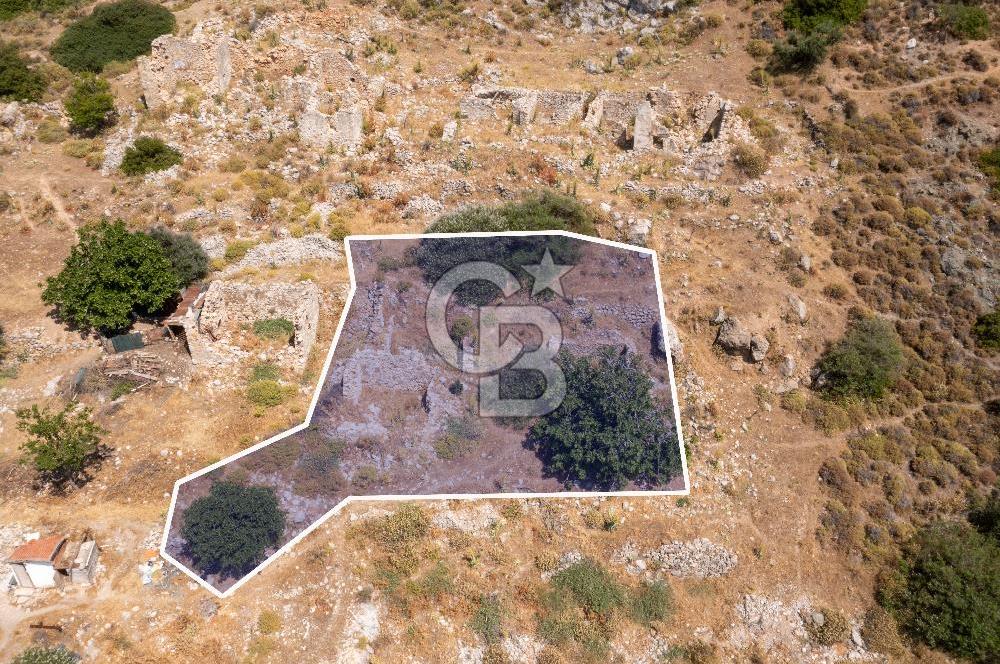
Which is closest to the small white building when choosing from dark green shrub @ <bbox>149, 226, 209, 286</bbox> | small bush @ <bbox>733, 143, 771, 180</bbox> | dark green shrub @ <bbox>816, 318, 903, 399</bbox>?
dark green shrub @ <bbox>149, 226, 209, 286</bbox>

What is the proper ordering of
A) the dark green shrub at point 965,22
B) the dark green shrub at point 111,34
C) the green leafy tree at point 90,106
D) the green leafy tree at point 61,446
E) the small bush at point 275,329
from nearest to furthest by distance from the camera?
the green leafy tree at point 61,446 → the small bush at point 275,329 → the green leafy tree at point 90,106 → the dark green shrub at point 965,22 → the dark green shrub at point 111,34

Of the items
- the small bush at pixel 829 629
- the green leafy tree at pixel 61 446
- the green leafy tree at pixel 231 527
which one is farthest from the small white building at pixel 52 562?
the small bush at pixel 829 629

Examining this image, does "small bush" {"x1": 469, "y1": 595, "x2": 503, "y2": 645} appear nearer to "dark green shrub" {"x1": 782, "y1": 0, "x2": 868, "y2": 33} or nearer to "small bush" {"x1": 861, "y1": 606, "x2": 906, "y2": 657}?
"small bush" {"x1": 861, "y1": 606, "x2": 906, "y2": 657}

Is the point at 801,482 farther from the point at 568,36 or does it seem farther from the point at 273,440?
the point at 568,36

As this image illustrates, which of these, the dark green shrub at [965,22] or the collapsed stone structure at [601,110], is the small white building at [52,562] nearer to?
the collapsed stone structure at [601,110]

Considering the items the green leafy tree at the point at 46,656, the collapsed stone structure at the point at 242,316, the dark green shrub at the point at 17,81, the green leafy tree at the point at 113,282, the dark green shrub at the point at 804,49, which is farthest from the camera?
the dark green shrub at the point at 804,49

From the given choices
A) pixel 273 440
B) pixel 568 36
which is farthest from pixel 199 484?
pixel 568 36

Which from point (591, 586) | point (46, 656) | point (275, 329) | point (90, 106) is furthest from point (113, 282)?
point (591, 586)
